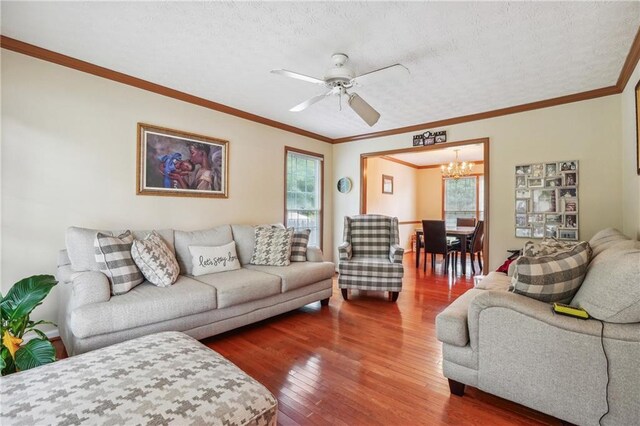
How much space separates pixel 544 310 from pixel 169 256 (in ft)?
9.01

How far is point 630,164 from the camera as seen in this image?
2.73m

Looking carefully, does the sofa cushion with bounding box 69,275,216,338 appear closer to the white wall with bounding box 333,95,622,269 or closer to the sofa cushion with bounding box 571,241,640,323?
the sofa cushion with bounding box 571,241,640,323

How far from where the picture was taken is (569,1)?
1826 millimetres

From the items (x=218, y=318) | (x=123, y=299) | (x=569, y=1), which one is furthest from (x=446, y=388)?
(x=569, y=1)

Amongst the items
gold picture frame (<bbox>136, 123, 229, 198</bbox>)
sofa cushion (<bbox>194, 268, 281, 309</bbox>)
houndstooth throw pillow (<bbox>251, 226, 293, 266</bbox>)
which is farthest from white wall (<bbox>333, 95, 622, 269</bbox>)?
gold picture frame (<bbox>136, 123, 229, 198</bbox>)

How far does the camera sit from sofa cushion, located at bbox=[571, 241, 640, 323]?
1.31 metres

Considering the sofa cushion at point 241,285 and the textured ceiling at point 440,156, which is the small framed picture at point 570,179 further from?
the sofa cushion at point 241,285

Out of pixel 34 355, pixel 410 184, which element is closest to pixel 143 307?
pixel 34 355

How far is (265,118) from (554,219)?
3896 mm

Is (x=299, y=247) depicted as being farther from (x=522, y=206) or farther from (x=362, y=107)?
(x=522, y=206)

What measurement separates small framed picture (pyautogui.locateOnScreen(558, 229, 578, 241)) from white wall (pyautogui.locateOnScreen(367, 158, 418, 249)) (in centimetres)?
340

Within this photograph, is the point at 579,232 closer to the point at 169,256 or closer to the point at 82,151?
the point at 169,256

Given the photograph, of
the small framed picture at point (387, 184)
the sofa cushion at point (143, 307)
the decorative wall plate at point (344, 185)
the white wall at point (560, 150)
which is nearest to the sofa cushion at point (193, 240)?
the sofa cushion at point (143, 307)

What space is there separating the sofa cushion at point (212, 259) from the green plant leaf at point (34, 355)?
1.29 meters
